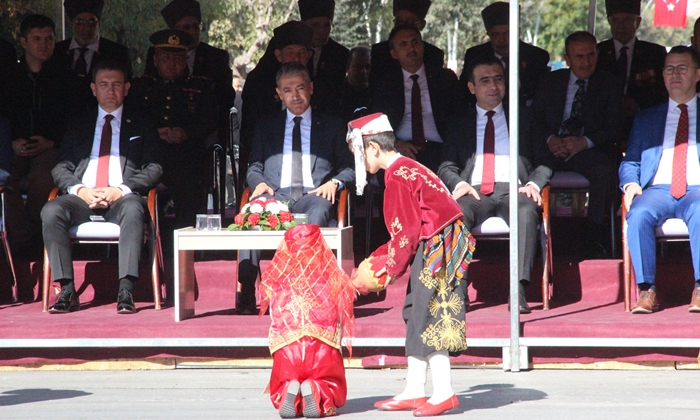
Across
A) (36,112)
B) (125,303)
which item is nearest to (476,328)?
(125,303)

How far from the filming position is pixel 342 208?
712cm

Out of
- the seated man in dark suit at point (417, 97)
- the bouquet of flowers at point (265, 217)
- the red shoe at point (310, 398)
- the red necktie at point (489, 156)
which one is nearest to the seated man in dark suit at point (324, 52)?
the seated man in dark suit at point (417, 97)

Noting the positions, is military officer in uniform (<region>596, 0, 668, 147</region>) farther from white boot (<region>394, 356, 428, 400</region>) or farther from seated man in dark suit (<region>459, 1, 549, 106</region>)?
white boot (<region>394, 356, 428, 400</region>)

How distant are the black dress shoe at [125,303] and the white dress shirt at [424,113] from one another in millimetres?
2391

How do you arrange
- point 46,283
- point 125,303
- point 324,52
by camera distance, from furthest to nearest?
point 324,52
point 46,283
point 125,303

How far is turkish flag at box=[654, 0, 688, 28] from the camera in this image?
970 cm

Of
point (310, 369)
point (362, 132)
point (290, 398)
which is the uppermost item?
point (362, 132)

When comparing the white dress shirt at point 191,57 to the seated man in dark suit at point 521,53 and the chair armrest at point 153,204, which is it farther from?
the seated man in dark suit at point 521,53

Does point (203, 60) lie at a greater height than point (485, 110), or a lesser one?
greater

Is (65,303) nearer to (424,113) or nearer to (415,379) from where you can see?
(415,379)

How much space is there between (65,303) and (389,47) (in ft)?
11.0

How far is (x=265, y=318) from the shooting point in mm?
6746

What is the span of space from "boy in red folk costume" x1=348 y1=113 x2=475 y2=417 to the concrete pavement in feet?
0.99

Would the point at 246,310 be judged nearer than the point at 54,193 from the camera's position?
Yes
